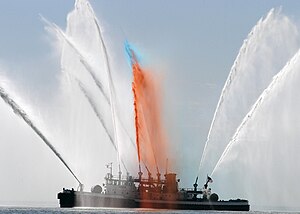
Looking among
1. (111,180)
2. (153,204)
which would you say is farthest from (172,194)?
(111,180)

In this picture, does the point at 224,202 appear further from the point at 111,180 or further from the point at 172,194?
the point at 111,180

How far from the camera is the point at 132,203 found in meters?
117

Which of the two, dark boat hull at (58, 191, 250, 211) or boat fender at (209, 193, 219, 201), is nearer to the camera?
dark boat hull at (58, 191, 250, 211)

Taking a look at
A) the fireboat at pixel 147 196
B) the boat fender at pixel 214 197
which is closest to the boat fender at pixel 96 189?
the fireboat at pixel 147 196

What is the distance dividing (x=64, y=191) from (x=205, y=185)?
88.7 ft

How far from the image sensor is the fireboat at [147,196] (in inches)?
4564

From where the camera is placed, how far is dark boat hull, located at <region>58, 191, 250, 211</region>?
11619 cm

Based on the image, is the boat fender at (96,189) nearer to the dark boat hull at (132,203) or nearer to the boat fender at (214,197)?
the dark boat hull at (132,203)

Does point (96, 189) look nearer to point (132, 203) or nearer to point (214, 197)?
point (132, 203)

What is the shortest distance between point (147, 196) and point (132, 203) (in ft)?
9.83

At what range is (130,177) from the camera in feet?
389

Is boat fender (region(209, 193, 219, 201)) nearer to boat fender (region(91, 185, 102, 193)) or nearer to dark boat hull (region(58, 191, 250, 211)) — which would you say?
dark boat hull (region(58, 191, 250, 211))

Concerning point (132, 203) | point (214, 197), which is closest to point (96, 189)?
point (132, 203)

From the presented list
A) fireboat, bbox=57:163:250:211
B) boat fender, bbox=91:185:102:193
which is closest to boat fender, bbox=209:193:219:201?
fireboat, bbox=57:163:250:211
